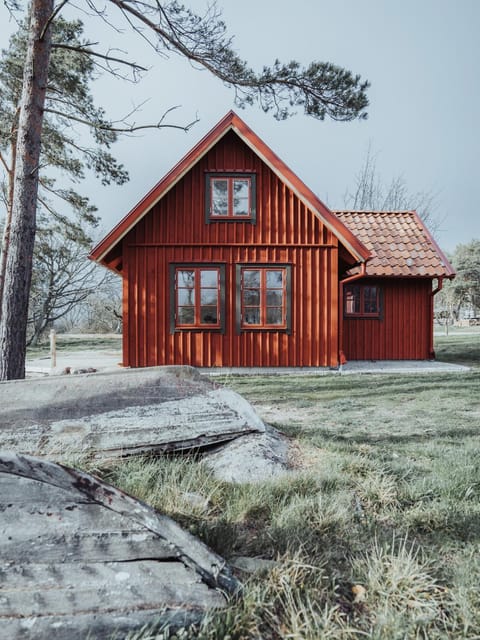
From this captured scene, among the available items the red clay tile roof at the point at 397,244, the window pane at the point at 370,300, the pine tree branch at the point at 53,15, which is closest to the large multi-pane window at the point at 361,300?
the window pane at the point at 370,300

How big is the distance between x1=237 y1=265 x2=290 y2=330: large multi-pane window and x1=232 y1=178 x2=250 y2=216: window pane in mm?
1463

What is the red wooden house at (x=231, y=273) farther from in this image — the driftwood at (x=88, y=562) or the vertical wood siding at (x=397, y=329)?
the driftwood at (x=88, y=562)

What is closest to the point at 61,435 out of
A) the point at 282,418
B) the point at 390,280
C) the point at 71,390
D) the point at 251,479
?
the point at 71,390

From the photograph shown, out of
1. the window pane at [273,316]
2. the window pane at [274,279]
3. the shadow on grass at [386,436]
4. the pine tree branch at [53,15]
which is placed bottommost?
the shadow on grass at [386,436]

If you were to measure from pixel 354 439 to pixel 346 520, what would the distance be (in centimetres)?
197

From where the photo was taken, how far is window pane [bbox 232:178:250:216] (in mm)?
10234

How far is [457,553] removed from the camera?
6.59ft

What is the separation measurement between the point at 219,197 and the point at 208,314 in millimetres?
3029

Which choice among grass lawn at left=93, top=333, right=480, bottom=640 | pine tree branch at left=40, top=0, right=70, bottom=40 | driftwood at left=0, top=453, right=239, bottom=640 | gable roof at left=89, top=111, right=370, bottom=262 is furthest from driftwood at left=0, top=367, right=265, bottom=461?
gable roof at left=89, top=111, right=370, bottom=262

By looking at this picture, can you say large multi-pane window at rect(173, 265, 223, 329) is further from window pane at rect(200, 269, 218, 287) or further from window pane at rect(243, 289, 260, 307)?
window pane at rect(243, 289, 260, 307)

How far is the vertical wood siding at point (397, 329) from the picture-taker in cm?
1205

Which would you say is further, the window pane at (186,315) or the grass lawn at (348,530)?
the window pane at (186,315)

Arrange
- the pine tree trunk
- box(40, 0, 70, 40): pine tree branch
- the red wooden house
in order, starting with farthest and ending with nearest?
the red wooden house
the pine tree trunk
box(40, 0, 70, 40): pine tree branch

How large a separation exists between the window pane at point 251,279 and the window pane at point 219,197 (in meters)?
1.65
